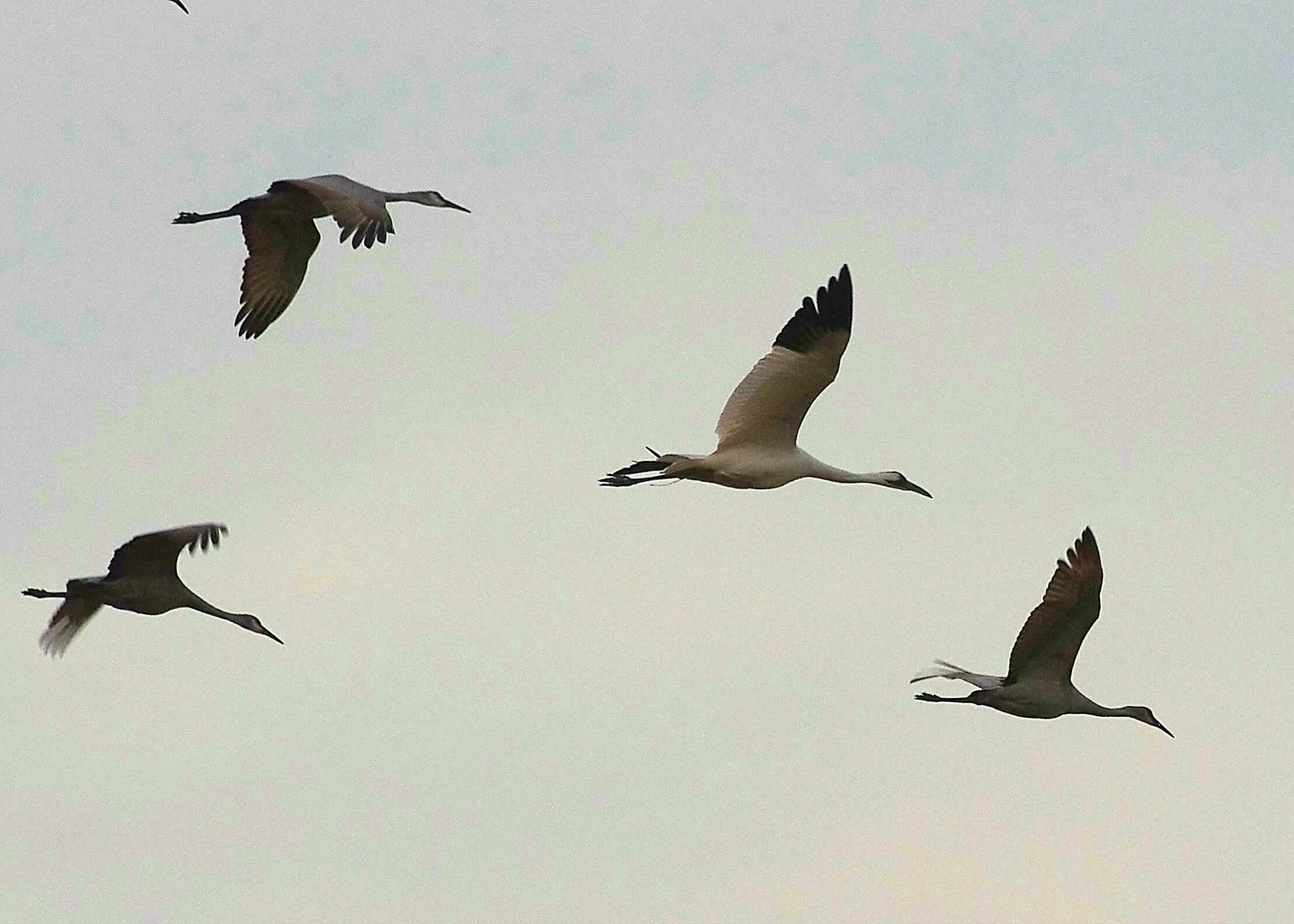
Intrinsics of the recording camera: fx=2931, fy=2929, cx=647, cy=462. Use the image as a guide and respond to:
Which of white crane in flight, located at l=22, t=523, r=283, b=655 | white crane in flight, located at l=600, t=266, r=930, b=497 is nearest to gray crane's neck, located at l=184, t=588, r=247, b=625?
white crane in flight, located at l=22, t=523, r=283, b=655

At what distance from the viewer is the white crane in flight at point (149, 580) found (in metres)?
21.8

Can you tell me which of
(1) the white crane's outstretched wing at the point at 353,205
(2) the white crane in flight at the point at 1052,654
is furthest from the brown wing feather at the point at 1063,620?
(1) the white crane's outstretched wing at the point at 353,205

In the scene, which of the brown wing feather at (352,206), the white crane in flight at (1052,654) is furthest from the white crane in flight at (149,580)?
the white crane in flight at (1052,654)

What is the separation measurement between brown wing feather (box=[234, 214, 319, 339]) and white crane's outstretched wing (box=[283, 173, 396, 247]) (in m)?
0.56

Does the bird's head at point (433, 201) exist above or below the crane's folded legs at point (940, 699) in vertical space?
above

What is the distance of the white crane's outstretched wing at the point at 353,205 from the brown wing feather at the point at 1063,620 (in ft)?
18.4

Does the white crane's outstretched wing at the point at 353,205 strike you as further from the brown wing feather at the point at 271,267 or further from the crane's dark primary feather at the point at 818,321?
the crane's dark primary feather at the point at 818,321

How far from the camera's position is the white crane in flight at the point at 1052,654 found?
71.6 feet

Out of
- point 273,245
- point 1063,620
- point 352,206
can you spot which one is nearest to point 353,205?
point 352,206

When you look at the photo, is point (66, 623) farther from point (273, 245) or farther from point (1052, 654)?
point (1052, 654)

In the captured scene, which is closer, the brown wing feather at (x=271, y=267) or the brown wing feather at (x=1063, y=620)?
the brown wing feather at (x=1063, y=620)

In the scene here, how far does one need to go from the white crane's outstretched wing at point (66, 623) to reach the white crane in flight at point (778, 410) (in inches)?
183

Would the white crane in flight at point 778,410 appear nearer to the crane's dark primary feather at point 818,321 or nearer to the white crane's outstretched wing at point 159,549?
the crane's dark primary feather at point 818,321

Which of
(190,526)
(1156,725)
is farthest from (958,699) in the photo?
(190,526)
